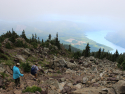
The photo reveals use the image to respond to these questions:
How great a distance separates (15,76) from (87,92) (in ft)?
20.9

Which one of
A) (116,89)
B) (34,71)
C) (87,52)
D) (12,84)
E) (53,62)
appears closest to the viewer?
(116,89)

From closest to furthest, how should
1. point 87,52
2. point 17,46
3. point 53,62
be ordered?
point 53,62
point 17,46
point 87,52

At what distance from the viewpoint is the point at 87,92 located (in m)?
5.91

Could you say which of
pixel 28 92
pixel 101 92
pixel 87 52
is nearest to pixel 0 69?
pixel 28 92

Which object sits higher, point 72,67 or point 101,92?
point 101,92

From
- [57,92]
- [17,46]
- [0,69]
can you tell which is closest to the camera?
[57,92]

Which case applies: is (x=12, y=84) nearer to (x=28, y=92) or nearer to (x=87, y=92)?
(x=28, y=92)

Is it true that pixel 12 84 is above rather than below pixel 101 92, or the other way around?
below

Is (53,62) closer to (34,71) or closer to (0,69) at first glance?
(34,71)

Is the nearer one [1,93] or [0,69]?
[1,93]

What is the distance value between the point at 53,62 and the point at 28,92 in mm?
11096

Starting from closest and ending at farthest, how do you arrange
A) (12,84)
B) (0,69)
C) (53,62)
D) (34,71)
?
(12,84) → (0,69) → (34,71) → (53,62)

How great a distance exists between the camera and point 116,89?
5.61 m

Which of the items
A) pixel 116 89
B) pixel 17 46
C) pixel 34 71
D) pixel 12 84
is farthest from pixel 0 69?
pixel 17 46
